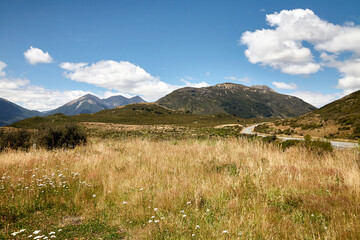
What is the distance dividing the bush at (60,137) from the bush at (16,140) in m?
1.54

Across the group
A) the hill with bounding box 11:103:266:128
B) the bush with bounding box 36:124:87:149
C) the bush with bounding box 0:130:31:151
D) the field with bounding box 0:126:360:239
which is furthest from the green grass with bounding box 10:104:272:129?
the field with bounding box 0:126:360:239

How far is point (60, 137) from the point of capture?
44.5 ft

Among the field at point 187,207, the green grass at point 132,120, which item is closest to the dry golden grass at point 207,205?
the field at point 187,207

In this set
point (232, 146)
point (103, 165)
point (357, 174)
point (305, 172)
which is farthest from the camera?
point (232, 146)

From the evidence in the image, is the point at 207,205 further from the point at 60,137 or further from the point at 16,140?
the point at 16,140

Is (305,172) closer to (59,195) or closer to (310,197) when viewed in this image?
(310,197)

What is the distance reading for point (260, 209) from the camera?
3.35 metres

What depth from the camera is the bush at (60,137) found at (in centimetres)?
1290

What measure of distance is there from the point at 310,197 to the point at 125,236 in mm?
3653

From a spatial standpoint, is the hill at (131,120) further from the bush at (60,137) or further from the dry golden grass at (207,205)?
the dry golden grass at (207,205)

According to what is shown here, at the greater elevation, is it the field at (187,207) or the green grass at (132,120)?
the green grass at (132,120)

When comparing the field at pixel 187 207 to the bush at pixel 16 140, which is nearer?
the field at pixel 187 207

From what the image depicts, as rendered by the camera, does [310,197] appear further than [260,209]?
Yes

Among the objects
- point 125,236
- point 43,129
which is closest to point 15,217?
point 125,236
